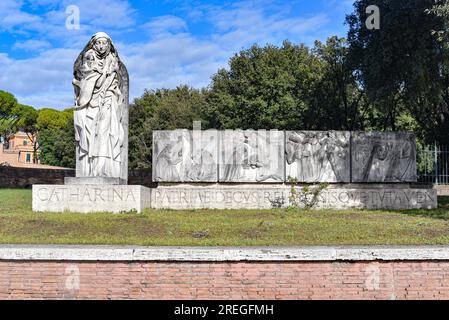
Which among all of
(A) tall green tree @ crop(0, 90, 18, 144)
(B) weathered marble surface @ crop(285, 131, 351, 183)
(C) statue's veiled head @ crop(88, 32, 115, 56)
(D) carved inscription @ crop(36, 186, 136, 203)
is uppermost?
(A) tall green tree @ crop(0, 90, 18, 144)

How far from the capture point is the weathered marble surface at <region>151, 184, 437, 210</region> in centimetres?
1723

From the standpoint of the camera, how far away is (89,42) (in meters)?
14.5

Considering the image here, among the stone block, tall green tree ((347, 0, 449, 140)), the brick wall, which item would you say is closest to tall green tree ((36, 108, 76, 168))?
tall green tree ((347, 0, 449, 140))

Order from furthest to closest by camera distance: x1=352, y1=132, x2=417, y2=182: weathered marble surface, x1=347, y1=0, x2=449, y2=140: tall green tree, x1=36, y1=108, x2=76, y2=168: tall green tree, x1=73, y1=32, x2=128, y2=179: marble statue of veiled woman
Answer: x1=36, y1=108, x2=76, y2=168: tall green tree < x1=347, y1=0, x2=449, y2=140: tall green tree < x1=352, y1=132, x2=417, y2=182: weathered marble surface < x1=73, y1=32, x2=128, y2=179: marble statue of veiled woman

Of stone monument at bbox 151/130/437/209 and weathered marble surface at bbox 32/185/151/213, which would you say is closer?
weathered marble surface at bbox 32/185/151/213

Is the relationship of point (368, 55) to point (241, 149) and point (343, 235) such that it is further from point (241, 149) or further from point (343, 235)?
point (343, 235)

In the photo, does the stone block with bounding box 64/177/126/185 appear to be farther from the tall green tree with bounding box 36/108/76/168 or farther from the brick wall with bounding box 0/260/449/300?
the tall green tree with bounding box 36/108/76/168

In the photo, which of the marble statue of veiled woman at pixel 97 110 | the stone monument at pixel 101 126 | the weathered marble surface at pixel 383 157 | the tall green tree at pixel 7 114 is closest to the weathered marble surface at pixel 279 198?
the weathered marble surface at pixel 383 157

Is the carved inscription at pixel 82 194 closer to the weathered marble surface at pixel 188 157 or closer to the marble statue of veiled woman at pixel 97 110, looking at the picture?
the marble statue of veiled woman at pixel 97 110

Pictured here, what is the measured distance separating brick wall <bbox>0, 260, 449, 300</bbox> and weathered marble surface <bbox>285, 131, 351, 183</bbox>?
10007 mm

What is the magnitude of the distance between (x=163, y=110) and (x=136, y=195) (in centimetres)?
3058

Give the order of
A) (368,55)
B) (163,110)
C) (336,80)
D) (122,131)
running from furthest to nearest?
(163,110), (336,80), (368,55), (122,131)

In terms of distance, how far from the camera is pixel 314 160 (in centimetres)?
1800
